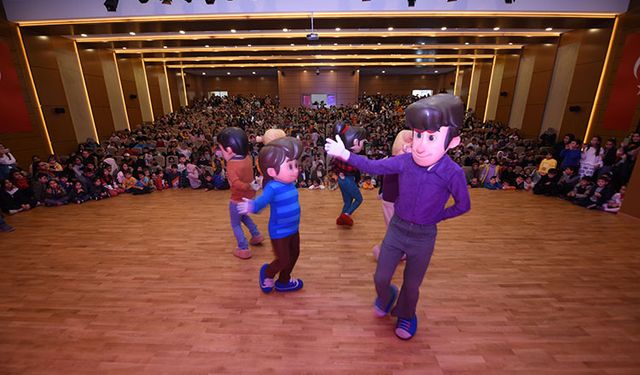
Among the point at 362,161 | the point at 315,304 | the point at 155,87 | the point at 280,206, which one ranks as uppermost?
the point at 155,87

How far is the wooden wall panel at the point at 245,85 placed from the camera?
2311 cm

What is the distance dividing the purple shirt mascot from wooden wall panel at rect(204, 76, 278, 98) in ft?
75.6

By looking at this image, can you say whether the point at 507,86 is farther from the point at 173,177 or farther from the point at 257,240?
the point at 173,177

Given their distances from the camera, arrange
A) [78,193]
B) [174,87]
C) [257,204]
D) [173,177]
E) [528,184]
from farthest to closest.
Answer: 1. [174,87]
2. [173,177]
3. [528,184]
4. [78,193]
5. [257,204]

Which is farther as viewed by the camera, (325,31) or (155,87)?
(155,87)

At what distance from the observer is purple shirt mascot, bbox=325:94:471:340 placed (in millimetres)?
1688

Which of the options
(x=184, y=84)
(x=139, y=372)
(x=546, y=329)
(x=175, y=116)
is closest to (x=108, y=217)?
(x=139, y=372)

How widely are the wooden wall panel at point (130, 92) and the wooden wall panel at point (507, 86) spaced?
16172 mm

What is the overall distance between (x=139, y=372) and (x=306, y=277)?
5.03ft

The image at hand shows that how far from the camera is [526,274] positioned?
2969mm

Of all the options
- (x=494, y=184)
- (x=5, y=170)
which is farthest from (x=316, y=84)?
(x=5, y=170)

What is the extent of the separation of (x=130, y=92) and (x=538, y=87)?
16.2 meters

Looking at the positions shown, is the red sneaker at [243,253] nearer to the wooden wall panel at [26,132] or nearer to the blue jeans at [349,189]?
the blue jeans at [349,189]

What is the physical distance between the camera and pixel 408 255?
1.94 metres
